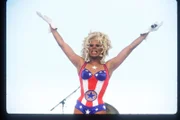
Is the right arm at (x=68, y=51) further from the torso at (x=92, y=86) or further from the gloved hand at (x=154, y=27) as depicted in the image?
the gloved hand at (x=154, y=27)

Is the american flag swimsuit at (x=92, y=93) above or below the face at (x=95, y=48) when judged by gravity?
below

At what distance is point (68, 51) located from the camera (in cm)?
171

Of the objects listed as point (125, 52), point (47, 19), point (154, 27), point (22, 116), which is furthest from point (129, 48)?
point (22, 116)

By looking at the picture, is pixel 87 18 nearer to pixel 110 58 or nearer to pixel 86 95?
pixel 110 58

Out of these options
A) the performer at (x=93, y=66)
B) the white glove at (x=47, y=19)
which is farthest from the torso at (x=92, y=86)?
the white glove at (x=47, y=19)

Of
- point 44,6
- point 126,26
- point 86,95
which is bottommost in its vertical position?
point 86,95

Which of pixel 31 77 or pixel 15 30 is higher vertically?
pixel 15 30

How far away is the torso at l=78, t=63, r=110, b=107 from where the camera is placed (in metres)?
1.69

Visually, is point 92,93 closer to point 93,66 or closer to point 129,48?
point 93,66

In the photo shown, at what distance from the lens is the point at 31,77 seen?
67.4 inches

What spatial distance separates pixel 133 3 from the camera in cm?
171

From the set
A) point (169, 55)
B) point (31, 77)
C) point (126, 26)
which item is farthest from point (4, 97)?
point (169, 55)

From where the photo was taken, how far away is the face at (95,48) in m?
1.71

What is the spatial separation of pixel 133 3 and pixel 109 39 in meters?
0.18
